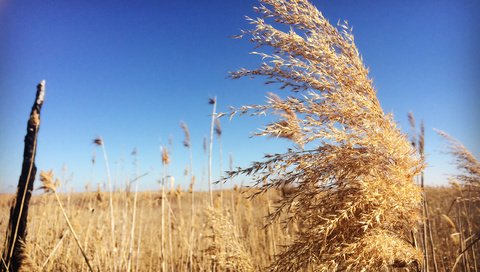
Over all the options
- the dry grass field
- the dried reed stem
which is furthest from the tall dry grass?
the dried reed stem

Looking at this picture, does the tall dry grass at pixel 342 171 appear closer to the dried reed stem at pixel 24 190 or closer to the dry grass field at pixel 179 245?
the dry grass field at pixel 179 245

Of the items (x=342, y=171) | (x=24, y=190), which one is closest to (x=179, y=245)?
(x=24, y=190)

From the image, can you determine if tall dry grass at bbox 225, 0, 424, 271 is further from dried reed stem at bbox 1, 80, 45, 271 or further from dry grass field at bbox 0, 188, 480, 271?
dried reed stem at bbox 1, 80, 45, 271

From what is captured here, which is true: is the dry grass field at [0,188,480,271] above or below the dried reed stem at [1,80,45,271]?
below

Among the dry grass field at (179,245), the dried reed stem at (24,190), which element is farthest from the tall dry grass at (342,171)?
the dried reed stem at (24,190)

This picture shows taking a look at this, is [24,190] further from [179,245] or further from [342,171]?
[342,171]

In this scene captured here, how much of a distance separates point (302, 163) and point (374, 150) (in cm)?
35

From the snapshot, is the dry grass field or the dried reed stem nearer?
the dry grass field

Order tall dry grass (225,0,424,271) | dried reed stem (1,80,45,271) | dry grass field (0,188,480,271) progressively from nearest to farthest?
tall dry grass (225,0,424,271) < dry grass field (0,188,480,271) < dried reed stem (1,80,45,271)

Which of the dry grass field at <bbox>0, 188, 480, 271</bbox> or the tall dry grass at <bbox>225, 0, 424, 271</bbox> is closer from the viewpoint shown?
the tall dry grass at <bbox>225, 0, 424, 271</bbox>

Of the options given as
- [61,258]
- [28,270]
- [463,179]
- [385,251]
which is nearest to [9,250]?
[28,270]

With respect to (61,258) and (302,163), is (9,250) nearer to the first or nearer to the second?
(61,258)

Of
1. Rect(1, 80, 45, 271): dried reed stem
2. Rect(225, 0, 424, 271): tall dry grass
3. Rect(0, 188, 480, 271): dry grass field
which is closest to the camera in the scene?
Rect(225, 0, 424, 271): tall dry grass

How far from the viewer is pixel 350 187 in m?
→ 1.38
